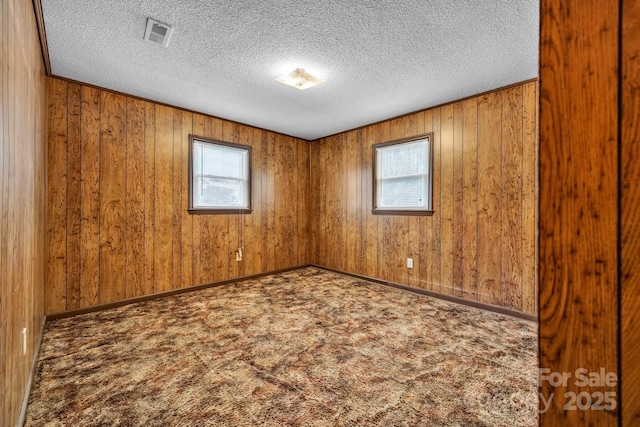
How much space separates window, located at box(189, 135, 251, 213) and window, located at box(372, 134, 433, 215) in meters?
2.10

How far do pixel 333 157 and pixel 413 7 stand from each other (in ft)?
10.4

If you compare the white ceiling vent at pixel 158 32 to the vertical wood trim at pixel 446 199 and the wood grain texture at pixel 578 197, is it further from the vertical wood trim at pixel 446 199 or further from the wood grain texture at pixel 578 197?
the vertical wood trim at pixel 446 199

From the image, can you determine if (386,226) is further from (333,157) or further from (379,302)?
(333,157)

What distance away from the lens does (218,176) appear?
4.14 m

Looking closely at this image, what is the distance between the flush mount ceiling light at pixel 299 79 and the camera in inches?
106

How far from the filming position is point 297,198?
521cm

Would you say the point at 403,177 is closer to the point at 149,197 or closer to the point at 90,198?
the point at 149,197

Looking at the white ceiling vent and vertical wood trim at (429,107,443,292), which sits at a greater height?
the white ceiling vent

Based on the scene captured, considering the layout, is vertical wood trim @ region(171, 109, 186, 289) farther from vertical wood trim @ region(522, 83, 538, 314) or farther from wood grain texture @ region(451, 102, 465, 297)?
vertical wood trim @ region(522, 83, 538, 314)

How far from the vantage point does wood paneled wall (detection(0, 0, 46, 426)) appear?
1120 mm

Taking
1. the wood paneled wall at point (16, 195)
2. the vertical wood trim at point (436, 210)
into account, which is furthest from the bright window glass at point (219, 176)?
the vertical wood trim at point (436, 210)

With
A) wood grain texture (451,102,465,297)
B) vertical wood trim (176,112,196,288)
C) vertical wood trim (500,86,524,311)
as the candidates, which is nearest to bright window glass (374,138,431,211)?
wood grain texture (451,102,465,297)

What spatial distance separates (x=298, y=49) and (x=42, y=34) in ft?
6.51

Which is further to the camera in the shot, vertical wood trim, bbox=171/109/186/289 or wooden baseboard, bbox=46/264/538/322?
vertical wood trim, bbox=171/109/186/289
